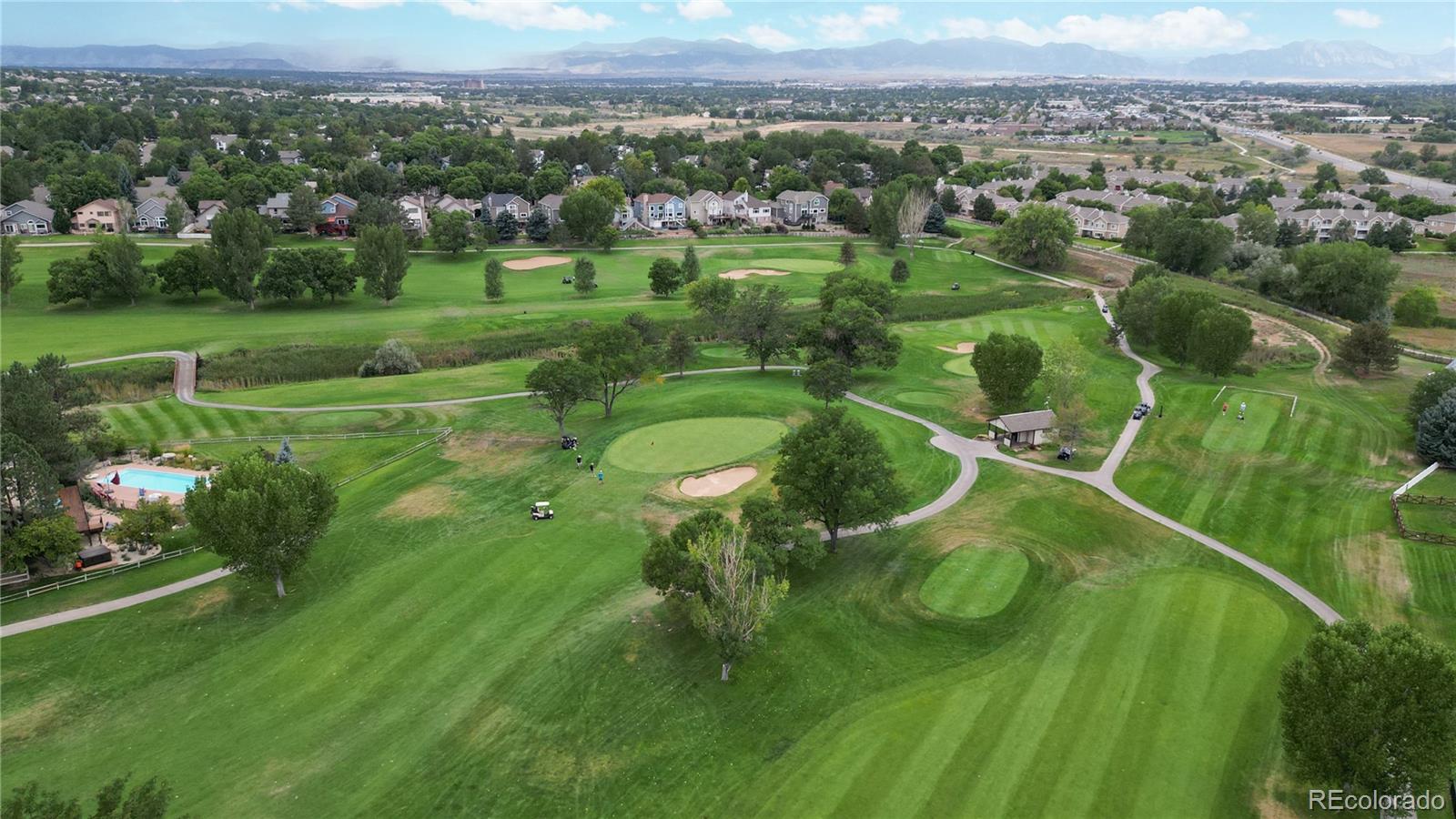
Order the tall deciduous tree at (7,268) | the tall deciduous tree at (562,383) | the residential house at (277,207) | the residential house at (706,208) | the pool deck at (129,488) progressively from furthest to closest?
the residential house at (706,208) < the residential house at (277,207) < the tall deciduous tree at (7,268) < the tall deciduous tree at (562,383) < the pool deck at (129,488)

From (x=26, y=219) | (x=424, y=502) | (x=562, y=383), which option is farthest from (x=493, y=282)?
(x=26, y=219)

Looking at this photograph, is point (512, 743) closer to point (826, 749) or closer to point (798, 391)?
point (826, 749)

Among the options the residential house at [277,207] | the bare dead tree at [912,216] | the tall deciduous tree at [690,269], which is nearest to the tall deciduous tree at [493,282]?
the tall deciduous tree at [690,269]

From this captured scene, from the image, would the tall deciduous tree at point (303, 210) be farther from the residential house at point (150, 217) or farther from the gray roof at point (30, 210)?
the gray roof at point (30, 210)

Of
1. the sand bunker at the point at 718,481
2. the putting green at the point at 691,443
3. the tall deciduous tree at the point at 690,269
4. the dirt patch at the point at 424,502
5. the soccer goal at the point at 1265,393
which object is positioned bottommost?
the dirt patch at the point at 424,502

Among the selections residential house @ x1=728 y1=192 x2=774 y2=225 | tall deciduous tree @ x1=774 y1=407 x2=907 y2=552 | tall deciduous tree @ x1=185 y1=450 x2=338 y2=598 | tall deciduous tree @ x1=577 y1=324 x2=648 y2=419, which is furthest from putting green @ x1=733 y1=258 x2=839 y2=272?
tall deciduous tree @ x1=185 y1=450 x2=338 y2=598

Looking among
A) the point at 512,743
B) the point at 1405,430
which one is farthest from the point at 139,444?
the point at 1405,430
